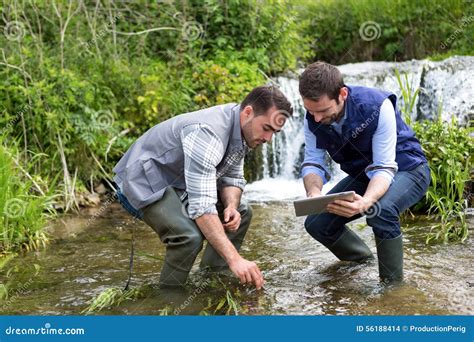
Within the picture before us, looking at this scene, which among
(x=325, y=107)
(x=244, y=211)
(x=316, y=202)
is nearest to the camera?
(x=316, y=202)

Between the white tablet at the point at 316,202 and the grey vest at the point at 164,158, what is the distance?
53 cm

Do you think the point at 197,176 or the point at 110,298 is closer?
the point at 197,176

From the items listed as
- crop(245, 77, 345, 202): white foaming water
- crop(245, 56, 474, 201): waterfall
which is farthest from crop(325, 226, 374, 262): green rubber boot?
crop(245, 77, 345, 202): white foaming water

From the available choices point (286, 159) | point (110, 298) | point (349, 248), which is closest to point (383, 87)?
point (286, 159)

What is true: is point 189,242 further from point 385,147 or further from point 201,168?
point 385,147

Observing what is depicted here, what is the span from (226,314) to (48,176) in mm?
3613

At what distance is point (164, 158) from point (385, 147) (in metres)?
1.27

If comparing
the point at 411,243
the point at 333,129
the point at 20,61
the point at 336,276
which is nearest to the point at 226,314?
the point at 336,276

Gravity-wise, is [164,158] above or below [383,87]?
above

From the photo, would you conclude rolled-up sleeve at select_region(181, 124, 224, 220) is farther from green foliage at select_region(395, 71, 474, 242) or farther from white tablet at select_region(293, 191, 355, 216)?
green foliage at select_region(395, 71, 474, 242)

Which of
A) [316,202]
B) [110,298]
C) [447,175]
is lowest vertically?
[110,298]

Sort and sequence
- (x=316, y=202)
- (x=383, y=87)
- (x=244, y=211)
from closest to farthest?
1. (x=316, y=202)
2. (x=244, y=211)
3. (x=383, y=87)

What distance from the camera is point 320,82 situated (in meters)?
3.90

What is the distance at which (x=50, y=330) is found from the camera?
3619 millimetres
